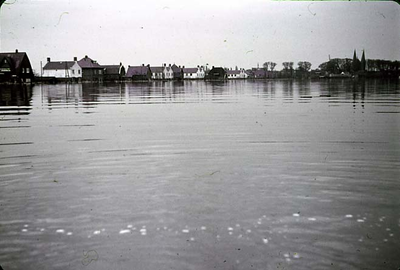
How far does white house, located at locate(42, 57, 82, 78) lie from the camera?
100 m

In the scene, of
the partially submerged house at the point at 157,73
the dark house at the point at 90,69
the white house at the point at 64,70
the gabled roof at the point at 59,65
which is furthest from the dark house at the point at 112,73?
the partially submerged house at the point at 157,73


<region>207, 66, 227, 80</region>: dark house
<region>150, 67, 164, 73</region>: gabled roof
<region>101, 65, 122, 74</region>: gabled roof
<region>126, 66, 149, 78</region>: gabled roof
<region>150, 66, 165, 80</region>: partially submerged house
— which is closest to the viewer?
<region>101, 65, 122, 74</region>: gabled roof

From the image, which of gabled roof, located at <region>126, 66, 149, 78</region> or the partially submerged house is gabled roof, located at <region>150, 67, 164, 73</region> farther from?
gabled roof, located at <region>126, 66, 149, 78</region>

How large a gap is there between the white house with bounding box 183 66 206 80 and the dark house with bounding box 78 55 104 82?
261ft

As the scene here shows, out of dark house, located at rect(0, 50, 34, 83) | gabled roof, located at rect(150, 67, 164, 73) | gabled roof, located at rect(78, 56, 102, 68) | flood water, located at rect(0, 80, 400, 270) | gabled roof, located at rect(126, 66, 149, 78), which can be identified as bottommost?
flood water, located at rect(0, 80, 400, 270)

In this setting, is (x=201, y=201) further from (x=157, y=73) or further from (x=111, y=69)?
(x=157, y=73)

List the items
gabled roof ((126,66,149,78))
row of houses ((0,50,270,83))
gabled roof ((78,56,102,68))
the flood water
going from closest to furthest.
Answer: the flood water, row of houses ((0,50,270,83)), gabled roof ((78,56,102,68)), gabled roof ((126,66,149,78))

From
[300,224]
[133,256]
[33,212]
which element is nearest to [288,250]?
[300,224]

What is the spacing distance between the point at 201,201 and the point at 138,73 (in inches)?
5810

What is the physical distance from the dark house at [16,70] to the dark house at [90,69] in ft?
36.8

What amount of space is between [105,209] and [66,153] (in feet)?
20.2

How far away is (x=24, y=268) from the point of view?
5.67 meters

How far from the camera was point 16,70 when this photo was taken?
3295 inches

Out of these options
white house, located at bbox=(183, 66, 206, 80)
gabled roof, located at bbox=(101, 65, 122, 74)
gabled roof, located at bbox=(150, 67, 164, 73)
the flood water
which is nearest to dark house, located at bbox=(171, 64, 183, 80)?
white house, located at bbox=(183, 66, 206, 80)
